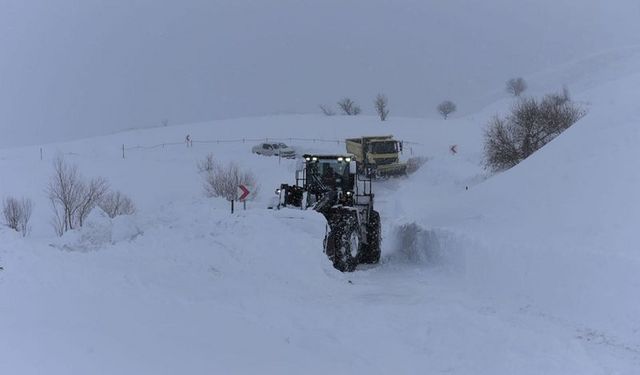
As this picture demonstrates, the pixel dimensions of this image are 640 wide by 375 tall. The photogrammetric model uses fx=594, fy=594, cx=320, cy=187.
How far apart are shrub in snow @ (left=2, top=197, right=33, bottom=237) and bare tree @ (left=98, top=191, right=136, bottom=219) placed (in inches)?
138

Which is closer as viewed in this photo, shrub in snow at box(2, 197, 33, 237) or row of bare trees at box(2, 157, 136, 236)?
shrub in snow at box(2, 197, 33, 237)

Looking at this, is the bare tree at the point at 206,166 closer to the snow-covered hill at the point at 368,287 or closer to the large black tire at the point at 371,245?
the snow-covered hill at the point at 368,287

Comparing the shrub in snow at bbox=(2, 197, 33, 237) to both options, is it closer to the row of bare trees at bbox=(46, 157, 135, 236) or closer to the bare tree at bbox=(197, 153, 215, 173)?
the row of bare trees at bbox=(46, 157, 135, 236)

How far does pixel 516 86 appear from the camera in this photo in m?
114

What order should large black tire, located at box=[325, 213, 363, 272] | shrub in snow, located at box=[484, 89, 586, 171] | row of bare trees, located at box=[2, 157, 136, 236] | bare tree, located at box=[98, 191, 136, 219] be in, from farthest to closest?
shrub in snow, located at box=[484, 89, 586, 171], bare tree, located at box=[98, 191, 136, 219], row of bare trees, located at box=[2, 157, 136, 236], large black tire, located at box=[325, 213, 363, 272]

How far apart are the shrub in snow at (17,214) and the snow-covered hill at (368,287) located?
50.7 ft

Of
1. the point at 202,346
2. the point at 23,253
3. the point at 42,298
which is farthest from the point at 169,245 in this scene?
the point at 202,346

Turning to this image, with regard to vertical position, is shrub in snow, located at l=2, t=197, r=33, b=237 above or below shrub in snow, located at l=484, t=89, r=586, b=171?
below

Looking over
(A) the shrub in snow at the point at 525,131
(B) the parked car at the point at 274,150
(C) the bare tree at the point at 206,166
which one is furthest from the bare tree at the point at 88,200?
(A) the shrub in snow at the point at 525,131

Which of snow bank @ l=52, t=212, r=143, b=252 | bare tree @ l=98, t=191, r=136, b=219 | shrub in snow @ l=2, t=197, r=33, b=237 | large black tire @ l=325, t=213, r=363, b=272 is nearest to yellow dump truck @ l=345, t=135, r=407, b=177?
bare tree @ l=98, t=191, r=136, b=219

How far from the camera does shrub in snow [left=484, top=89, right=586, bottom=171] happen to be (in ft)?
111

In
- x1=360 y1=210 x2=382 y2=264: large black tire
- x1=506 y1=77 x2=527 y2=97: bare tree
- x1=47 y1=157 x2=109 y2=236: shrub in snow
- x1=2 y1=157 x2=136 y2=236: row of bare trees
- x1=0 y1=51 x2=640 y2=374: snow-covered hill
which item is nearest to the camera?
x1=0 y1=51 x2=640 y2=374: snow-covered hill

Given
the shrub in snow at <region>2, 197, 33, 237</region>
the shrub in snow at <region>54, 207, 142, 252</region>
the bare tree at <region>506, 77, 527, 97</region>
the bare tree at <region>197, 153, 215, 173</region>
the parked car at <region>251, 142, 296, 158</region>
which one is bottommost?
the shrub in snow at <region>2, 197, 33, 237</region>

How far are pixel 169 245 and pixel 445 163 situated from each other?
34.4 m
